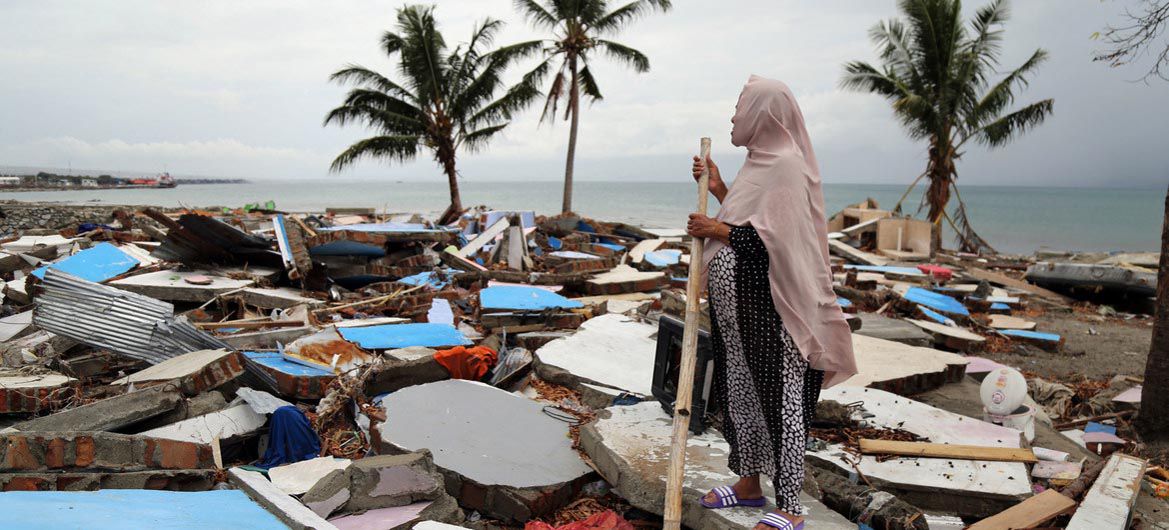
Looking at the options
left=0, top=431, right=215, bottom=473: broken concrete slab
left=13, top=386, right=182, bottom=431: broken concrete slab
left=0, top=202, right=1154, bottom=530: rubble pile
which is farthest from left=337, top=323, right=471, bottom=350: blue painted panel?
left=0, top=431, right=215, bottom=473: broken concrete slab

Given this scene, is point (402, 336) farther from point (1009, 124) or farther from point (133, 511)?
point (1009, 124)

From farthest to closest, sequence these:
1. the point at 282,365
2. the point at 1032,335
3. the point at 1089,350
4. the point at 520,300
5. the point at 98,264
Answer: the point at 1032,335, the point at 1089,350, the point at 98,264, the point at 520,300, the point at 282,365

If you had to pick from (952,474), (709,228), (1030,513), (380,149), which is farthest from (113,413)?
(380,149)

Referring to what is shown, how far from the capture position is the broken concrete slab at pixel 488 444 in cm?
291

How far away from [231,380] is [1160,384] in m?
5.91

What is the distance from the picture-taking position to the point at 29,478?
264 cm

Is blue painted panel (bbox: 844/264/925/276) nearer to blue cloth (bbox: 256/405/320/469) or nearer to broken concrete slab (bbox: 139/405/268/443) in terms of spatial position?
blue cloth (bbox: 256/405/320/469)

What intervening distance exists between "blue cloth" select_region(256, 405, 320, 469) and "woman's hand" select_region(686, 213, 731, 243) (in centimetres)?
228

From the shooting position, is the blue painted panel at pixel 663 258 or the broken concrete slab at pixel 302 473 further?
the blue painted panel at pixel 663 258

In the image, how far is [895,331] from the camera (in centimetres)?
646

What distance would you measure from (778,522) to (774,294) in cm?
81

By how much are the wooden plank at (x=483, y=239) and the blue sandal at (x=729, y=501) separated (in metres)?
7.50

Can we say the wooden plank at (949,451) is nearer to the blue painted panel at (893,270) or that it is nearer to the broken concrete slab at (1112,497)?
the broken concrete slab at (1112,497)

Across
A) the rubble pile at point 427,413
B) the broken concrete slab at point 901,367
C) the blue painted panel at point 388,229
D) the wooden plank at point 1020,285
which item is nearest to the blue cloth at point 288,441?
the rubble pile at point 427,413
